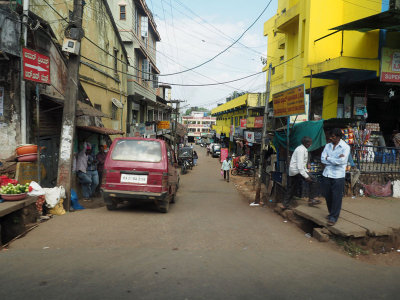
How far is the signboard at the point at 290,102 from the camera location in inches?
315

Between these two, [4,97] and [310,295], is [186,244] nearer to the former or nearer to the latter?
[310,295]

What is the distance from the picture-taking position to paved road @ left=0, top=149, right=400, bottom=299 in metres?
3.16

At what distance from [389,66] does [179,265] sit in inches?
467

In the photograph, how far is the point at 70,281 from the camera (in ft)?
10.7

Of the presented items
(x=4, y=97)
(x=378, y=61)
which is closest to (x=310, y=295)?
(x=4, y=97)

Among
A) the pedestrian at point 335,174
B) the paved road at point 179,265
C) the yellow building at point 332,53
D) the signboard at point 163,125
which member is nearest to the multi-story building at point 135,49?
the signboard at point 163,125

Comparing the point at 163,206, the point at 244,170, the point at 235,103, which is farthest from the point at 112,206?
the point at 235,103

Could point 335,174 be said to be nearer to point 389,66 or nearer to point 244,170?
point 389,66

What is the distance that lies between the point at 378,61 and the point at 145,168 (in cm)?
1058

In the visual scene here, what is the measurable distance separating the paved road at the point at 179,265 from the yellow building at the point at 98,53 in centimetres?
521

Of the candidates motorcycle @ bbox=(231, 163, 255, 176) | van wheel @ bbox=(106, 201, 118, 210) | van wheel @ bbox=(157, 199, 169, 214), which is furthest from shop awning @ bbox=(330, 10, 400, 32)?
motorcycle @ bbox=(231, 163, 255, 176)

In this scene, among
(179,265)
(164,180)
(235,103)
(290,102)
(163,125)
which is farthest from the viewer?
(235,103)

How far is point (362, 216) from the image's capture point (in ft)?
20.0

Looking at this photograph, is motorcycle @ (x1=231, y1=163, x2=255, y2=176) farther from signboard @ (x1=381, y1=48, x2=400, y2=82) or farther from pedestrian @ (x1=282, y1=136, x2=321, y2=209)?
pedestrian @ (x1=282, y1=136, x2=321, y2=209)
